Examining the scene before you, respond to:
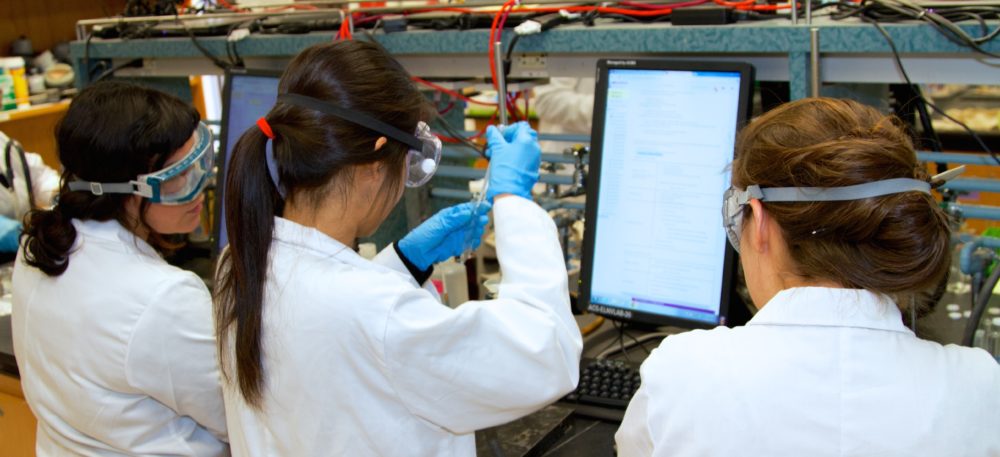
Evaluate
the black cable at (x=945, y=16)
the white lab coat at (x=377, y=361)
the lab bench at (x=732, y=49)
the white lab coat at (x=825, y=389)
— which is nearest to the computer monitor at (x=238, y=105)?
the lab bench at (x=732, y=49)

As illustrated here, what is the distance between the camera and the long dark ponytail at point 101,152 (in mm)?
1539

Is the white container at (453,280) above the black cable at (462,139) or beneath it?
beneath

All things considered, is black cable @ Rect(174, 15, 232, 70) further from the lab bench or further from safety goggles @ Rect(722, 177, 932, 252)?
safety goggles @ Rect(722, 177, 932, 252)

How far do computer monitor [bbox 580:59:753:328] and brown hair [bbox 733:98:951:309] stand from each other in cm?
55

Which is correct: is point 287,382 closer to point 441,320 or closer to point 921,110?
point 441,320

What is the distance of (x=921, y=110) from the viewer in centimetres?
180

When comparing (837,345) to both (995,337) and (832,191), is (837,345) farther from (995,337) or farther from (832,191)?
(995,337)

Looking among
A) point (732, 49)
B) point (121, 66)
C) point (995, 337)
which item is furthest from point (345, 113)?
point (121, 66)

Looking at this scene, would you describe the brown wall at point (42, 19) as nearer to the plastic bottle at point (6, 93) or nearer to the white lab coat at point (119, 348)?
the plastic bottle at point (6, 93)

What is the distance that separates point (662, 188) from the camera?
5.50 ft

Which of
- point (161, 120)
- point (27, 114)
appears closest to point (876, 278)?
point (161, 120)

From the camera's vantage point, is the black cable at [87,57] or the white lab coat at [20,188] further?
the white lab coat at [20,188]

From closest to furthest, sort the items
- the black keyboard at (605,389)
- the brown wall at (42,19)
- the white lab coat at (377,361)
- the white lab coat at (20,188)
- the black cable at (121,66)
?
the white lab coat at (377,361)
the black keyboard at (605,389)
the black cable at (121,66)
the white lab coat at (20,188)
the brown wall at (42,19)

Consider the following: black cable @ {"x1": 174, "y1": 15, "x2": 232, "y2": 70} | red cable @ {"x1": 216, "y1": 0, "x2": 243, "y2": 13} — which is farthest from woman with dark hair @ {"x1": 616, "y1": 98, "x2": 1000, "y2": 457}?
red cable @ {"x1": 216, "y1": 0, "x2": 243, "y2": 13}
